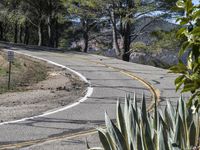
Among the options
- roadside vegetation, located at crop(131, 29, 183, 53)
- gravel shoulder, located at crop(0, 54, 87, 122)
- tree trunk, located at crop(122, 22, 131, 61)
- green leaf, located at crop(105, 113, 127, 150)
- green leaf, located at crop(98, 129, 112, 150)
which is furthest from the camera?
tree trunk, located at crop(122, 22, 131, 61)

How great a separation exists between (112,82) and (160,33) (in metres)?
15.9

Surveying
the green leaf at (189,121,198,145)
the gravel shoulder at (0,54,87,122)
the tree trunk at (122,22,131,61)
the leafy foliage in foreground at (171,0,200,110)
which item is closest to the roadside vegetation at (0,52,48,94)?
the gravel shoulder at (0,54,87,122)

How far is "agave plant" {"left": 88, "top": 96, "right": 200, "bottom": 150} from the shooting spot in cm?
344

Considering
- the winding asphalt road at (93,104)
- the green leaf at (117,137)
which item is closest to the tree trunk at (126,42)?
the winding asphalt road at (93,104)

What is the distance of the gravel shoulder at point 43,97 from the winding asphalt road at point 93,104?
539 mm

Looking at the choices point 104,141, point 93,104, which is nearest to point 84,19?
point 93,104

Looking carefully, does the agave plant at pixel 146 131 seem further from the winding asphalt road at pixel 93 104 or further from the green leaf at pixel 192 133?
the winding asphalt road at pixel 93 104

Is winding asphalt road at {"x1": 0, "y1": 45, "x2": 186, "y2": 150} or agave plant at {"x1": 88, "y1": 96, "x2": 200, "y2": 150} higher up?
agave plant at {"x1": 88, "y1": 96, "x2": 200, "y2": 150}

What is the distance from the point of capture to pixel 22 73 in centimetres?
1891

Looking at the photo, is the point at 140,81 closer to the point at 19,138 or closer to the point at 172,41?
the point at 19,138

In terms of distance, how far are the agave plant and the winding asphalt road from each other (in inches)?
130

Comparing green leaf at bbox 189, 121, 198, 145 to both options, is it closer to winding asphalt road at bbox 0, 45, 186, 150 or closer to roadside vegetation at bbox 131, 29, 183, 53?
winding asphalt road at bbox 0, 45, 186, 150

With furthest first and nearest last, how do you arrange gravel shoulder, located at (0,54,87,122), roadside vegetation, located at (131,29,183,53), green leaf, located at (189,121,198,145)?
1. roadside vegetation, located at (131,29,183,53)
2. gravel shoulder, located at (0,54,87,122)
3. green leaf, located at (189,121,198,145)

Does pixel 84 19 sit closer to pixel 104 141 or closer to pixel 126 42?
pixel 126 42
